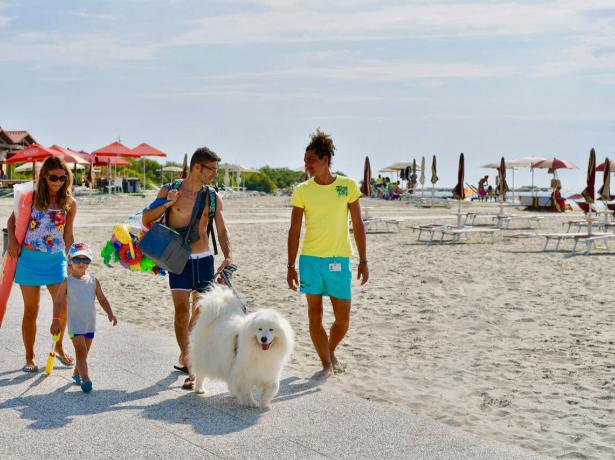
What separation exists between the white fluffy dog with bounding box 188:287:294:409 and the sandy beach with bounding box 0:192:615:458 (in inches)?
A: 32.9

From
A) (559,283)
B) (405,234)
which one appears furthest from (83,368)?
(405,234)

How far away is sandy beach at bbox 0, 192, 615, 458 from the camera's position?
17.5ft

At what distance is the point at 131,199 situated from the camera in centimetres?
4306

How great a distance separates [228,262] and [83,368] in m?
1.20

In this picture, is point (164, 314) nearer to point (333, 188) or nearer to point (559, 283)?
point (333, 188)

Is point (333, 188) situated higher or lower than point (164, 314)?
higher

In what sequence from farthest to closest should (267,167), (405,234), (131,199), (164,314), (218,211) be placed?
(267,167)
(131,199)
(405,234)
(164,314)
(218,211)

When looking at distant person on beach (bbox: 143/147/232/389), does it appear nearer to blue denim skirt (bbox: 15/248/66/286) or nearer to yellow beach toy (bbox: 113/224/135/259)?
yellow beach toy (bbox: 113/224/135/259)

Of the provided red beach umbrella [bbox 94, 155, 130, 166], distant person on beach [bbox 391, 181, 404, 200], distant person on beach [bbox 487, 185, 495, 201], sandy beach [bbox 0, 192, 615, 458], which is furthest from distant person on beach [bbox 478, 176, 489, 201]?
sandy beach [bbox 0, 192, 615, 458]

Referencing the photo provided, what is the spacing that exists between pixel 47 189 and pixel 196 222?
3.94 feet

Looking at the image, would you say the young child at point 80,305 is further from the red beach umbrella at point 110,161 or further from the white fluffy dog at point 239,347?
the red beach umbrella at point 110,161

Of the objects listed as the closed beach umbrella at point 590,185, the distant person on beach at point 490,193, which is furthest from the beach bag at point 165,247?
the distant person on beach at point 490,193

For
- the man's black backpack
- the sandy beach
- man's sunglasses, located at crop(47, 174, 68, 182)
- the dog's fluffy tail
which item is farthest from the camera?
man's sunglasses, located at crop(47, 174, 68, 182)

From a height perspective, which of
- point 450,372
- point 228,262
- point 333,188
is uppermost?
point 333,188
